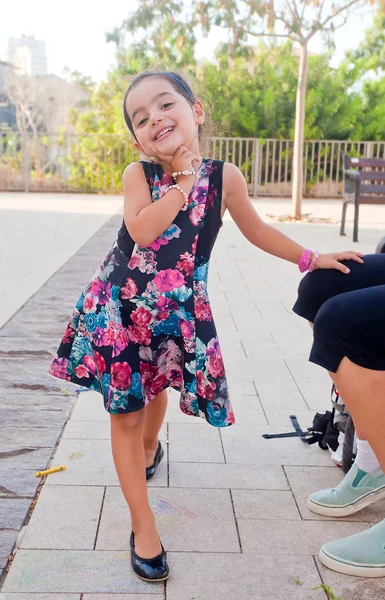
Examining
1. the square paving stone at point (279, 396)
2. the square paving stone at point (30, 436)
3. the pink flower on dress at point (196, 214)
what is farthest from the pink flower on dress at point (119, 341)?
the square paving stone at point (279, 396)

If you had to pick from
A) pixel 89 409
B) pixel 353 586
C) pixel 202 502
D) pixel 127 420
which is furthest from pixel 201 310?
pixel 89 409

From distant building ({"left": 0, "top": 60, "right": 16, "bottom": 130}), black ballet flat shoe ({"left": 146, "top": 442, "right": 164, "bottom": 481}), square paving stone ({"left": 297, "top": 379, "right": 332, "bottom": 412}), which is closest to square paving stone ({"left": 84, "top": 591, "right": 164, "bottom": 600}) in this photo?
black ballet flat shoe ({"left": 146, "top": 442, "right": 164, "bottom": 481})

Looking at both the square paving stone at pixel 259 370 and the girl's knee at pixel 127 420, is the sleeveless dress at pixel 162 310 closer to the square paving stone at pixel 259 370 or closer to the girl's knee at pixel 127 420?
the girl's knee at pixel 127 420

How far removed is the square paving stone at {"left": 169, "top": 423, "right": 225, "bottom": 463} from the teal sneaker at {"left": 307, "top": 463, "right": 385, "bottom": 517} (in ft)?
1.66

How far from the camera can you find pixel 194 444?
278 cm

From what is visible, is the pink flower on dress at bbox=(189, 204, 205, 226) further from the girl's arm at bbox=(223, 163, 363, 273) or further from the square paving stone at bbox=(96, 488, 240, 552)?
the square paving stone at bbox=(96, 488, 240, 552)

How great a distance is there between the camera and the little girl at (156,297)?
195 centimetres

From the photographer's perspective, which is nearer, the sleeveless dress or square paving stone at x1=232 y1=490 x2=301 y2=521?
the sleeveless dress

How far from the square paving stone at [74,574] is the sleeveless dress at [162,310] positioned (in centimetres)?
44

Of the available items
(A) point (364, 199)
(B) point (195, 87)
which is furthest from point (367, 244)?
(B) point (195, 87)

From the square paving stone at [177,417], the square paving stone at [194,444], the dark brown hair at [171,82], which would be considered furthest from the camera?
the square paving stone at [177,417]

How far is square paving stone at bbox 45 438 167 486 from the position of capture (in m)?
2.45

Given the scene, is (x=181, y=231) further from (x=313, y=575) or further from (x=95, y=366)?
(x=313, y=575)

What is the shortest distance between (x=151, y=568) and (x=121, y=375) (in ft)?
1.75
